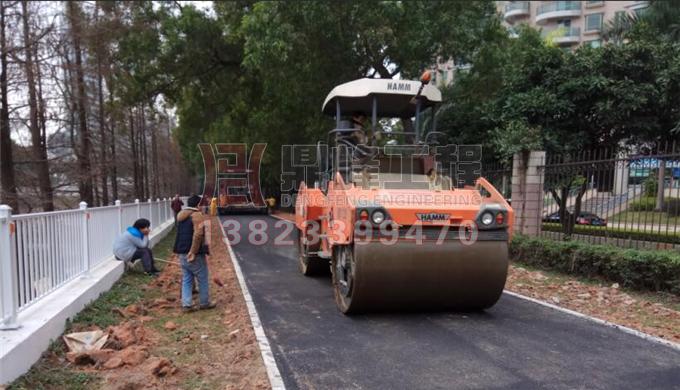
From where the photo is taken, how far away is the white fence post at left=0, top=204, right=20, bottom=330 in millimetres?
4277

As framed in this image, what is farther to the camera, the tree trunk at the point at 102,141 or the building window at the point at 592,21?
the building window at the point at 592,21

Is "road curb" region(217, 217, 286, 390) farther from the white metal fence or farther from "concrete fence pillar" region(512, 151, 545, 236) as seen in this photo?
"concrete fence pillar" region(512, 151, 545, 236)

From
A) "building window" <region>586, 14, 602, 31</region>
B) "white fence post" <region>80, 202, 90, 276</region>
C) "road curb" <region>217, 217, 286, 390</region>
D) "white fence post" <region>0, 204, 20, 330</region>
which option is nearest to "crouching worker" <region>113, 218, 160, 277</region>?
"white fence post" <region>80, 202, 90, 276</region>

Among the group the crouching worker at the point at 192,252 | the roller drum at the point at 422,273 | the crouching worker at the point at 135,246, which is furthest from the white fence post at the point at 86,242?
the roller drum at the point at 422,273

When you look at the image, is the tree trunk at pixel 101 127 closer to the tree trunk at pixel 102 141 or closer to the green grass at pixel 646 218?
the tree trunk at pixel 102 141

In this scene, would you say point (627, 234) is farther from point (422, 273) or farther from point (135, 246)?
point (135, 246)

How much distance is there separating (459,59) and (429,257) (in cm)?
1038

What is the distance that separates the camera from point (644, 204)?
338 inches

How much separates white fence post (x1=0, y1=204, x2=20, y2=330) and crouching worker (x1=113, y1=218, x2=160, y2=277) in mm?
4530

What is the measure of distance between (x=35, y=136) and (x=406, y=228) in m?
11.0

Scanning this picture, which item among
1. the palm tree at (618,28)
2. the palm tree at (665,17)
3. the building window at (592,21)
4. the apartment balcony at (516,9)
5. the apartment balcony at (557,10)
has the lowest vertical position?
the palm tree at (665,17)

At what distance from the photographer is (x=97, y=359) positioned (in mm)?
4629

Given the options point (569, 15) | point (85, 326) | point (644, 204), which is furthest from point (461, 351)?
point (569, 15)

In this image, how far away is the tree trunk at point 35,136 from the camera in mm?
10844
